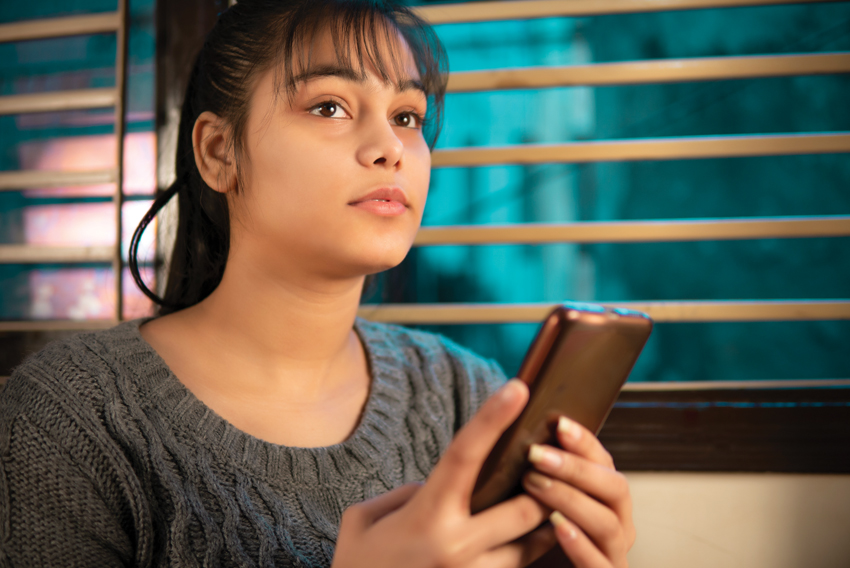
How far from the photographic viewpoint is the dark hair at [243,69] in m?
0.82

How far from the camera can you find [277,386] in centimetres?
89

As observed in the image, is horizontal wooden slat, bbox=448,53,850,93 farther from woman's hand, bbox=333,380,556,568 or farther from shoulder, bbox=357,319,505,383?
woman's hand, bbox=333,380,556,568

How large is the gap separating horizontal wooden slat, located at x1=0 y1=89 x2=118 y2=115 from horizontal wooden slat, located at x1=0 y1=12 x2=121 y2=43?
0.41 ft

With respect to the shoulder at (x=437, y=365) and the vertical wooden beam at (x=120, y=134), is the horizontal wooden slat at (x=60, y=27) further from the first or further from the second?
the shoulder at (x=437, y=365)

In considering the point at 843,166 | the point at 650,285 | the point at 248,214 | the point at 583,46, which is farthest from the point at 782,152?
the point at 248,214

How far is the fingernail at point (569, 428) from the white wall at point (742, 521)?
28.1 inches

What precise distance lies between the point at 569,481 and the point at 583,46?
38.2 inches

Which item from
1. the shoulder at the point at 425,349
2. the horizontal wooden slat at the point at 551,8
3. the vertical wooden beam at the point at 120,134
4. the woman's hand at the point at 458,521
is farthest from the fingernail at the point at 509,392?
the vertical wooden beam at the point at 120,134

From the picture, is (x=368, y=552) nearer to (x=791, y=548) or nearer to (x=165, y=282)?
(x=165, y=282)

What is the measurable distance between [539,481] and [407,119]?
2.13ft

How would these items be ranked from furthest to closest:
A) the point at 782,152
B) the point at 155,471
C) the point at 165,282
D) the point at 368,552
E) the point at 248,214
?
the point at 165,282 → the point at 782,152 → the point at 248,214 → the point at 155,471 → the point at 368,552

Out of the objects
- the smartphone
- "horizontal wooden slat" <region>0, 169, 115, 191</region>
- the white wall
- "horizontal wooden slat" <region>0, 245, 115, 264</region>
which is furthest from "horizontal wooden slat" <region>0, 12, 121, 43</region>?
the white wall

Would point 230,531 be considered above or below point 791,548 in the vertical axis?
above

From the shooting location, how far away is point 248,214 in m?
0.85
